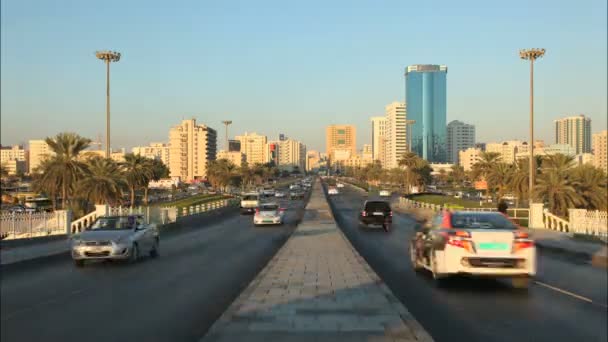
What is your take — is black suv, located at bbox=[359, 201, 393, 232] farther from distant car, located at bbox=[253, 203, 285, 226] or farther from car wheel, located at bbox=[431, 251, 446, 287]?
car wheel, located at bbox=[431, 251, 446, 287]

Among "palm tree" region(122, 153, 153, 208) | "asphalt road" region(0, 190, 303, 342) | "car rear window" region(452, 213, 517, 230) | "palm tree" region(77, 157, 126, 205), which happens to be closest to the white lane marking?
"car rear window" region(452, 213, 517, 230)

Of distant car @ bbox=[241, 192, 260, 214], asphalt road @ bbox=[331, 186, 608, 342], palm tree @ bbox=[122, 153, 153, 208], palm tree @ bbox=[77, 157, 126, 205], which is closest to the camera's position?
asphalt road @ bbox=[331, 186, 608, 342]

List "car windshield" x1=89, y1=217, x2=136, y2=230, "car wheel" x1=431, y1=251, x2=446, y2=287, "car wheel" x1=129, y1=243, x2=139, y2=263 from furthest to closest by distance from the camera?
1. "car windshield" x1=89, y1=217, x2=136, y2=230
2. "car wheel" x1=129, y1=243, x2=139, y2=263
3. "car wheel" x1=431, y1=251, x2=446, y2=287

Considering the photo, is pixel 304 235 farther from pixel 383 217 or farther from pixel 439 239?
pixel 439 239

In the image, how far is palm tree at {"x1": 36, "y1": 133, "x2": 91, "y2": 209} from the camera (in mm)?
45469

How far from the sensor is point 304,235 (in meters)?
28.0

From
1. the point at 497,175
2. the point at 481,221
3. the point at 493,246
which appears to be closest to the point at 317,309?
the point at 493,246

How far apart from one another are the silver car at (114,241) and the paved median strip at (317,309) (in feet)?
15.4

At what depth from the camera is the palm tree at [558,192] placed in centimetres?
4147

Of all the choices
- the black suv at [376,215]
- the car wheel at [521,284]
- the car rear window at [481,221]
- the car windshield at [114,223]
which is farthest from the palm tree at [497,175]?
the car rear window at [481,221]

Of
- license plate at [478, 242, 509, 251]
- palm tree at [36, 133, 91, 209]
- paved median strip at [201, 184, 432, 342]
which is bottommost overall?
paved median strip at [201, 184, 432, 342]

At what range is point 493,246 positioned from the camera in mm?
12094

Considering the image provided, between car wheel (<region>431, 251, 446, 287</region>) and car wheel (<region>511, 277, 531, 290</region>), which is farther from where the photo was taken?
car wheel (<region>511, 277, 531, 290</region>)

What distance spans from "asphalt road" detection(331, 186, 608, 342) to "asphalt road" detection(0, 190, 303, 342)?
3496 millimetres
